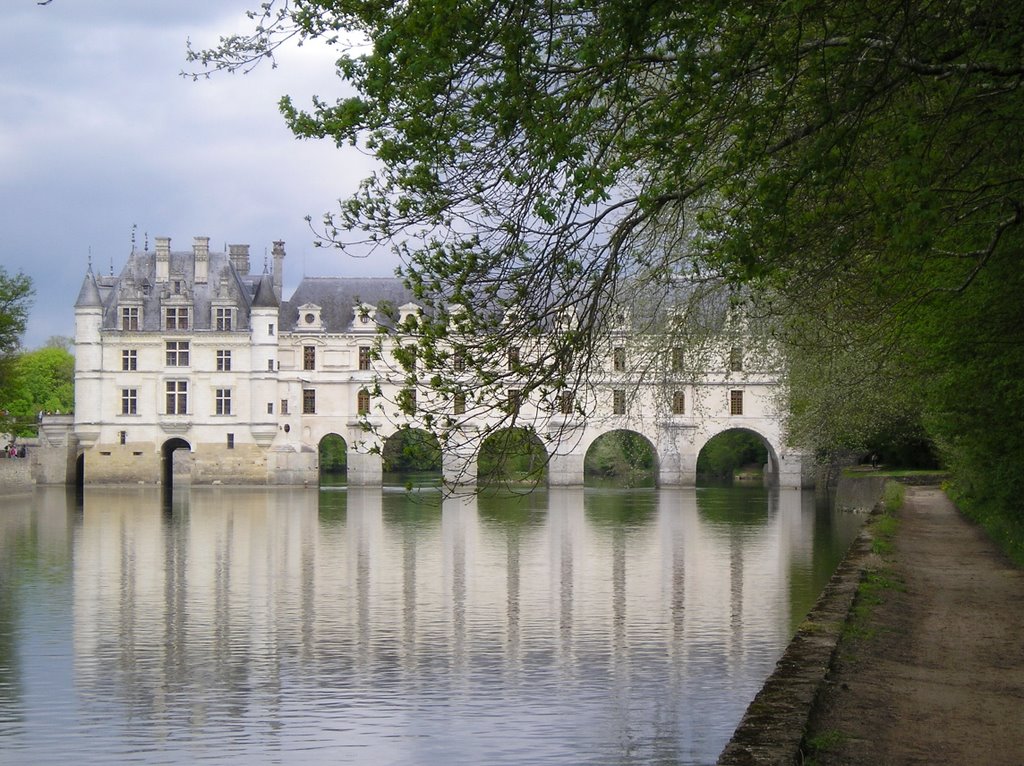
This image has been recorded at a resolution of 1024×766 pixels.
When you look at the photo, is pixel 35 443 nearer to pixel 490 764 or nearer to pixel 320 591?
pixel 320 591

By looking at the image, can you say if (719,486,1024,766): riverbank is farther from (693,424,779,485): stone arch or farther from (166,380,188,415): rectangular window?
(166,380,188,415): rectangular window

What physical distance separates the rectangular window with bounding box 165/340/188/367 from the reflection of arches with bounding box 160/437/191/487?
329 centimetres

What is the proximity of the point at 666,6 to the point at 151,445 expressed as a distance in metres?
57.5

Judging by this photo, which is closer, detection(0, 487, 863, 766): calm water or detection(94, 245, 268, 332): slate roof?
detection(0, 487, 863, 766): calm water

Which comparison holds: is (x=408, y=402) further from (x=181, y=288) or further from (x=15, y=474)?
(x=181, y=288)

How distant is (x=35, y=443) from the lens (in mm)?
64562

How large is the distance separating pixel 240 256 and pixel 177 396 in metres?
7.93

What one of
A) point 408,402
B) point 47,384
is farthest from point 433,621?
point 47,384

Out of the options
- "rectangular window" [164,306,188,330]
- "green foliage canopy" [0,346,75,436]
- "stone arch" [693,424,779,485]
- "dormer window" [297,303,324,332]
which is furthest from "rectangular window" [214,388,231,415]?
"stone arch" [693,424,779,485]

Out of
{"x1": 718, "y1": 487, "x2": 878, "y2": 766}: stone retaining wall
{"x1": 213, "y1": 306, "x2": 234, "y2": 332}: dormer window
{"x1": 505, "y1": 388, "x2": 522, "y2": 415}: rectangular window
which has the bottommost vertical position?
{"x1": 718, "y1": 487, "x2": 878, "y2": 766}: stone retaining wall

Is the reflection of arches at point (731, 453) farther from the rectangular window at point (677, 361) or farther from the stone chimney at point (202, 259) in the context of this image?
the rectangular window at point (677, 361)

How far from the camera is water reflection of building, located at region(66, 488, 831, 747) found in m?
10.8

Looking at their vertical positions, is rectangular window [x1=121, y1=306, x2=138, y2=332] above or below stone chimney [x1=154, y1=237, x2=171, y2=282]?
below

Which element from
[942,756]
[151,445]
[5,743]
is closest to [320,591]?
[5,743]
